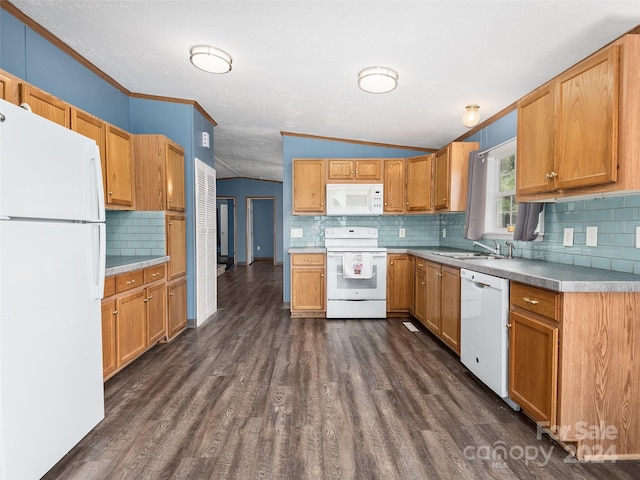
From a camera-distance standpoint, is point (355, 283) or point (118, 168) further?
point (355, 283)

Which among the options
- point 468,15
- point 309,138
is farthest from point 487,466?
point 309,138

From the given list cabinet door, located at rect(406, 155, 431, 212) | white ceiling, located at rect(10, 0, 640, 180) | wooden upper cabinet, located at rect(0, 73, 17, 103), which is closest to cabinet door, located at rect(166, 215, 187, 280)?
white ceiling, located at rect(10, 0, 640, 180)

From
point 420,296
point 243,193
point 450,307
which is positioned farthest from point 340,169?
point 243,193

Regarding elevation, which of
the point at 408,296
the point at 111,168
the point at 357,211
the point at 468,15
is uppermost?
the point at 468,15

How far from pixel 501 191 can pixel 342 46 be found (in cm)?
227

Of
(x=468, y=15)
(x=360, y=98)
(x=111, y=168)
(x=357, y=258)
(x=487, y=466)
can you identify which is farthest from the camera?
(x=357, y=258)

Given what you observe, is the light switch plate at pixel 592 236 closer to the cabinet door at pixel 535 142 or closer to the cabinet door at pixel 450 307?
the cabinet door at pixel 535 142

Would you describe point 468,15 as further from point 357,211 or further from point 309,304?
point 309,304

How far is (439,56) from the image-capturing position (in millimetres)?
2342

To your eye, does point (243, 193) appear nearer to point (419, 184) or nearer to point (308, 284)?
point (308, 284)

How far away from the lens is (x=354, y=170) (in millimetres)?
4398

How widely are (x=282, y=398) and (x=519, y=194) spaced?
2157mm

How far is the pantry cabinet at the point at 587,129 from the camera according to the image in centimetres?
156

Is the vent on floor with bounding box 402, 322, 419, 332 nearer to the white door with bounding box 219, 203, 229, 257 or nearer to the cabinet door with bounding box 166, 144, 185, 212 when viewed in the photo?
the cabinet door with bounding box 166, 144, 185, 212
